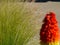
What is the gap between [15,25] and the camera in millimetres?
3160

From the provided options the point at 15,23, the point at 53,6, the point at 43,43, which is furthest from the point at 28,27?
the point at 53,6

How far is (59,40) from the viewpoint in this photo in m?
2.74

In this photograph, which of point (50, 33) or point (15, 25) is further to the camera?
point (15, 25)

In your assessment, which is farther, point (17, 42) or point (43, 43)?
point (17, 42)

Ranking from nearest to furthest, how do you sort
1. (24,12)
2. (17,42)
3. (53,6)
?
1. (17,42)
2. (24,12)
3. (53,6)

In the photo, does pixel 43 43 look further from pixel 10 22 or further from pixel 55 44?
pixel 10 22

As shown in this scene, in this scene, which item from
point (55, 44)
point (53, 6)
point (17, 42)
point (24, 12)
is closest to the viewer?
point (55, 44)

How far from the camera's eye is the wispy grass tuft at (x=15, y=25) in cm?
310

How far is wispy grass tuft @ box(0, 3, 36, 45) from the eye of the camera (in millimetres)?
3102

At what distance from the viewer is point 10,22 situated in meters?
3.21

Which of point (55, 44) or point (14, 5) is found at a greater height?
point (14, 5)

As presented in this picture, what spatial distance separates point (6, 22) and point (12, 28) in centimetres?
11

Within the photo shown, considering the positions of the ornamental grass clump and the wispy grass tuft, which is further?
the wispy grass tuft

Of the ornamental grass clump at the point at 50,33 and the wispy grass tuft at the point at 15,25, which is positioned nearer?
the ornamental grass clump at the point at 50,33
